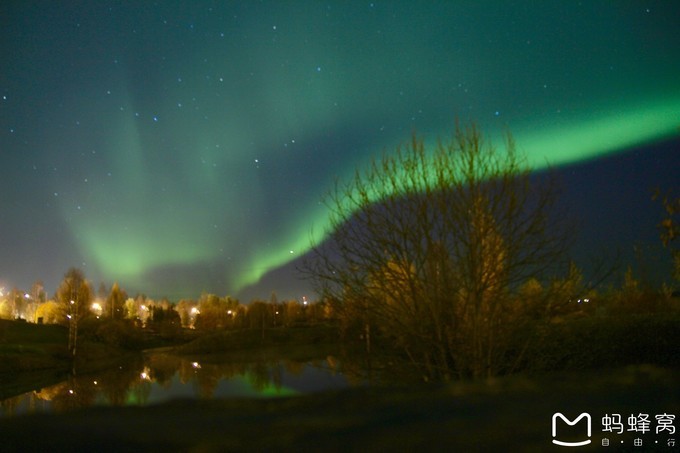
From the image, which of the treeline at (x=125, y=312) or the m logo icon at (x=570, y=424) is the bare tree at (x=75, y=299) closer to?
the treeline at (x=125, y=312)

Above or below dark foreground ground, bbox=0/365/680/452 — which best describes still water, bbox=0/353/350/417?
below

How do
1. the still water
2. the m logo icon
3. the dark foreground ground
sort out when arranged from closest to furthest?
the dark foreground ground < the m logo icon < the still water

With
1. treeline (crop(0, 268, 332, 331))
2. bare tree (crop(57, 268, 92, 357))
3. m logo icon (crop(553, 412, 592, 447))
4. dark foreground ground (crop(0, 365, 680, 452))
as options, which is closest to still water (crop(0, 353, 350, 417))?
dark foreground ground (crop(0, 365, 680, 452))

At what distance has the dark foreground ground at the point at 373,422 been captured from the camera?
2.07 meters

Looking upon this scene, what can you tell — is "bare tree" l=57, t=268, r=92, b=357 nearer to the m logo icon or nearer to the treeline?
the treeline


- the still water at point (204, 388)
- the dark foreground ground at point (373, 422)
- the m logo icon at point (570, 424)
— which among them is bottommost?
the still water at point (204, 388)

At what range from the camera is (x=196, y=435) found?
6.93 ft

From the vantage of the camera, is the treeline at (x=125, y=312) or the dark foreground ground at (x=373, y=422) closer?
the dark foreground ground at (x=373, y=422)

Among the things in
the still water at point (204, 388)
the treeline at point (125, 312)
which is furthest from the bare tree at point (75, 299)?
the still water at point (204, 388)

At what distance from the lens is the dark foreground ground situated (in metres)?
2.07

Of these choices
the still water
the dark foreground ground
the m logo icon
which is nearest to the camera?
the dark foreground ground

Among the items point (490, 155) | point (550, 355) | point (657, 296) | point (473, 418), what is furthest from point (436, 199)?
point (657, 296)

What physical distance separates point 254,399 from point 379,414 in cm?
60

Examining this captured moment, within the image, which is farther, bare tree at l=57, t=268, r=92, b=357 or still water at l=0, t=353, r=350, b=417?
bare tree at l=57, t=268, r=92, b=357
